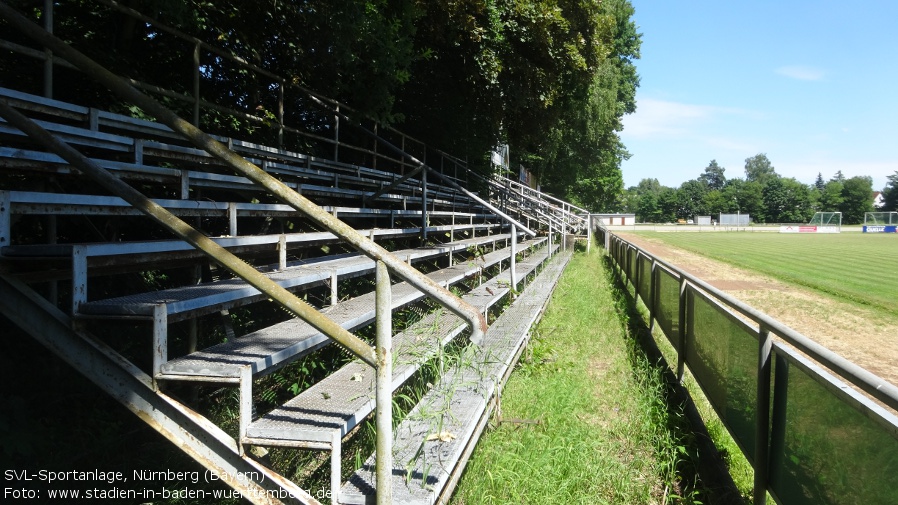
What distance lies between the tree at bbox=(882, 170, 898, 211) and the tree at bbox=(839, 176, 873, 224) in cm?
767

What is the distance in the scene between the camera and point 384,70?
7.10m

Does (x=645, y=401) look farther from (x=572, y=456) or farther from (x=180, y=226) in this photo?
(x=180, y=226)

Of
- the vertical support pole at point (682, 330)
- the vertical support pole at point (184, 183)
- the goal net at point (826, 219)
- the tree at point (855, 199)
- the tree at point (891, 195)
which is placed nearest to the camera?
the vertical support pole at point (184, 183)

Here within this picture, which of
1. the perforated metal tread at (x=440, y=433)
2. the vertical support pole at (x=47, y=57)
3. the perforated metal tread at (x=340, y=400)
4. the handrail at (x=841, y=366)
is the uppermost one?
the vertical support pole at (x=47, y=57)

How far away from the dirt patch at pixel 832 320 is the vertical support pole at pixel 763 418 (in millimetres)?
4198

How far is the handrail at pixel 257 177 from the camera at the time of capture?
2.09 m

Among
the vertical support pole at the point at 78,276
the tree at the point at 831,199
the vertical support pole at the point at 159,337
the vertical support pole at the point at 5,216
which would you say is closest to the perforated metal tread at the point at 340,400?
the vertical support pole at the point at 159,337

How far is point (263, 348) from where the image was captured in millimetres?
2820

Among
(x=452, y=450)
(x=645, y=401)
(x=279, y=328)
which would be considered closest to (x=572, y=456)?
(x=452, y=450)

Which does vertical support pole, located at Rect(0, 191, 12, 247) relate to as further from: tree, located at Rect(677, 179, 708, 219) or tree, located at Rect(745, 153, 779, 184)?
tree, located at Rect(745, 153, 779, 184)

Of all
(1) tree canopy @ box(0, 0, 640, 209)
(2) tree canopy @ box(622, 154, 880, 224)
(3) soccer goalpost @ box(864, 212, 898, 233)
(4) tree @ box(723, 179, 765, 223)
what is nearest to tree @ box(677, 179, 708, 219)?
(2) tree canopy @ box(622, 154, 880, 224)

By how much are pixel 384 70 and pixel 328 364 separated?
3.80m

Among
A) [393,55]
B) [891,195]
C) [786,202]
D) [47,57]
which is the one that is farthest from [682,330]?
[786,202]

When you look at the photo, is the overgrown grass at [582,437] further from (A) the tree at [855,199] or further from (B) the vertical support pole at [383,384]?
(A) the tree at [855,199]
